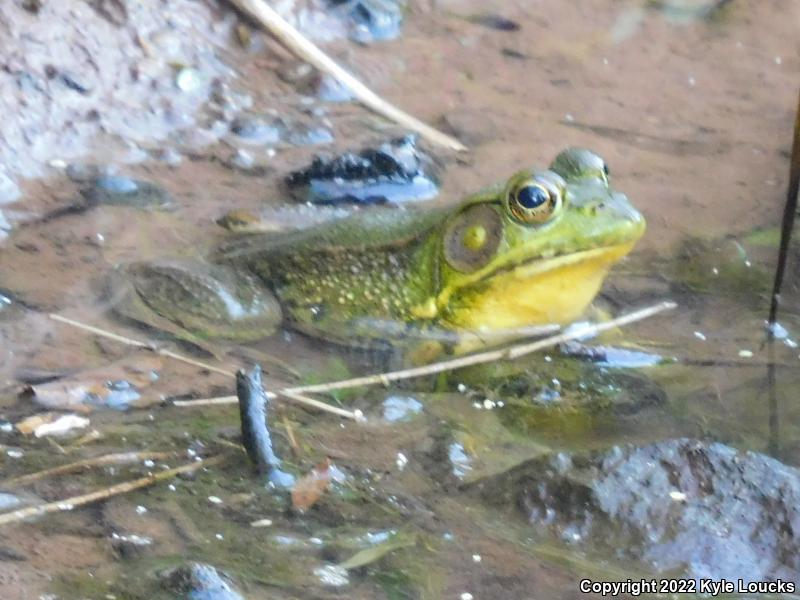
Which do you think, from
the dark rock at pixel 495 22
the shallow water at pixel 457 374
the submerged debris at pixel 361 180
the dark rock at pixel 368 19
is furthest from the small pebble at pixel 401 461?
the dark rock at pixel 495 22

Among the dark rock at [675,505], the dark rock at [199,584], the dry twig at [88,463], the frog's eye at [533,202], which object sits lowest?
the dry twig at [88,463]

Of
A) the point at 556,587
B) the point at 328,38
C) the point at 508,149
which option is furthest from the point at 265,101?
the point at 556,587

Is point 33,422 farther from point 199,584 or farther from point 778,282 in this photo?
point 778,282

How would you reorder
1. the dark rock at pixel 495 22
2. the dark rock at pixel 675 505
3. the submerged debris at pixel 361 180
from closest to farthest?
the dark rock at pixel 675 505 < the submerged debris at pixel 361 180 < the dark rock at pixel 495 22

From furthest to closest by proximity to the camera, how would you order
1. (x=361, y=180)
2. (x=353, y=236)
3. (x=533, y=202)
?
(x=361, y=180) → (x=353, y=236) → (x=533, y=202)

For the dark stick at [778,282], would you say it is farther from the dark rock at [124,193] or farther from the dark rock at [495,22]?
the dark rock at [495,22]

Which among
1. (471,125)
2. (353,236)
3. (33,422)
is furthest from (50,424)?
(471,125)
